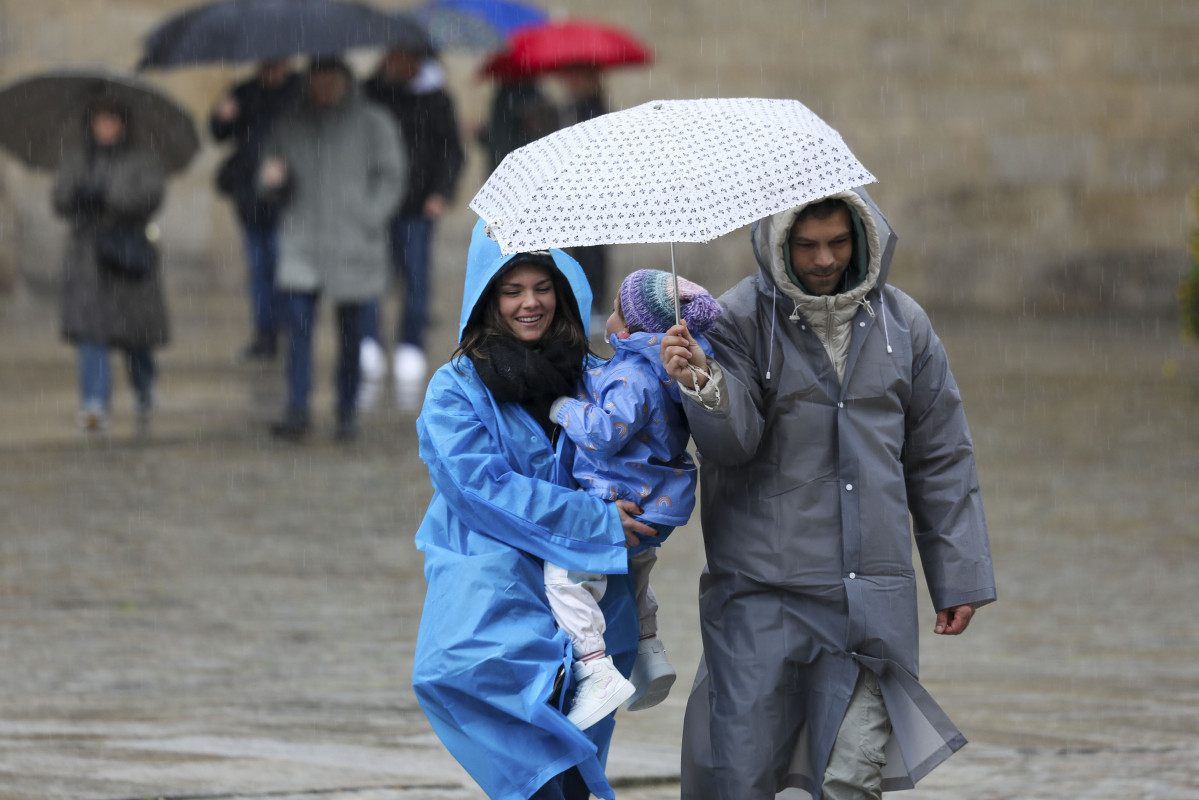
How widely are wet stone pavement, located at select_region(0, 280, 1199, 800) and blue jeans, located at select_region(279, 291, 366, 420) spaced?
0.24m

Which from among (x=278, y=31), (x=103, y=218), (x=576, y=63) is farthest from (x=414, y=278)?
(x=278, y=31)

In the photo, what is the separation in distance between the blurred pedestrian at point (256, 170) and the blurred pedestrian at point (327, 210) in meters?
0.65

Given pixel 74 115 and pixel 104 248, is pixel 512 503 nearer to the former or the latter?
pixel 104 248

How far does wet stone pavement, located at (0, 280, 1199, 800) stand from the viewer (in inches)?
196

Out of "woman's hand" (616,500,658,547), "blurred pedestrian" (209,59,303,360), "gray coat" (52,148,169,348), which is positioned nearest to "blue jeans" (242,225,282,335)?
"blurred pedestrian" (209,59,303,360)

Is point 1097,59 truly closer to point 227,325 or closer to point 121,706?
point 227,325

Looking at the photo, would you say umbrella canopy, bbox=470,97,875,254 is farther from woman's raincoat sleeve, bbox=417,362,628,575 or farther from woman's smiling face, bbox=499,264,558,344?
woman's raincoat sleeve, bbox=417,362,628,575

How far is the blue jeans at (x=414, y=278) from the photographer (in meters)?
12.1

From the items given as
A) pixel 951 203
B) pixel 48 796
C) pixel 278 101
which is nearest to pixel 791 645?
pixel 48 796

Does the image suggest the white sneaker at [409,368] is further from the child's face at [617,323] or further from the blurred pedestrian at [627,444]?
the blurred pedestrian at [627,444]

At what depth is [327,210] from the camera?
33.2 feet

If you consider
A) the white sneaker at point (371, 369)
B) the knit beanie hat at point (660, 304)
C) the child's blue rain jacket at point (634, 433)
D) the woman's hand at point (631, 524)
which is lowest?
the white sneaker at point (371, 369)

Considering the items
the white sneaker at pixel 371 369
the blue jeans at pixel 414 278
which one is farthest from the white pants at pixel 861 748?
the blue jeans at pixel 414 278

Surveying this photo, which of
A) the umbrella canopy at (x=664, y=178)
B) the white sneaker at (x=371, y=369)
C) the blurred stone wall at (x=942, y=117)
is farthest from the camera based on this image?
the blurred stone wall at (x=942, y=117)
